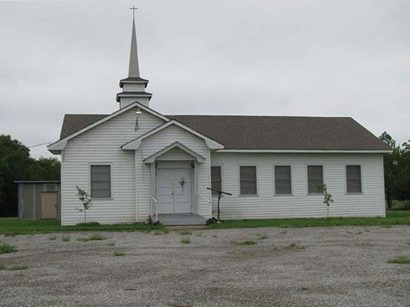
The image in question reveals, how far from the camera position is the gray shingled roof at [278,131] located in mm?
26969

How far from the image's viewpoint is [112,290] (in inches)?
333

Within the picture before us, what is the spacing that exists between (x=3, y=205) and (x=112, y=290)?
55371 mm

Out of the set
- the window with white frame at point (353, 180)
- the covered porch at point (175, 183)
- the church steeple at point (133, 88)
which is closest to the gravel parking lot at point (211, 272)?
the covered porch at point (175, 183)

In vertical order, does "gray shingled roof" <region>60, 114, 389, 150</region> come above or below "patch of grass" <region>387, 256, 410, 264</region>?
above

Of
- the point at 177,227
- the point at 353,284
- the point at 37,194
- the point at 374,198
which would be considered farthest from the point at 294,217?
the point at 353,284

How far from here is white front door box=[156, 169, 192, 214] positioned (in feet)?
80.7

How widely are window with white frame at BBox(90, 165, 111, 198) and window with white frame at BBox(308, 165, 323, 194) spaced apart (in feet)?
30.4

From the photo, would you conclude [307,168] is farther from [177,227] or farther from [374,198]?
[177,227]

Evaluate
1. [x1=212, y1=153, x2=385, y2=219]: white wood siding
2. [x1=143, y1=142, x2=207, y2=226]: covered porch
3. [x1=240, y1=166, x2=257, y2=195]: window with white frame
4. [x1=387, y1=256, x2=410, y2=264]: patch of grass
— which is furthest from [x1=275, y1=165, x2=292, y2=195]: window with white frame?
[x1=387, y1=256, x2=410, y2=264]: patch of grass

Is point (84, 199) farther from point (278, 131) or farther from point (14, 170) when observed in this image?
point (14, 170)

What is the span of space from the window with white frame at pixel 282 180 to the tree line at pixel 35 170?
1706 centimetres

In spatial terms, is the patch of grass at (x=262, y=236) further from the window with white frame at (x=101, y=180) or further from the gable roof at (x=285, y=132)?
the gable roof at (x=285, y=132)

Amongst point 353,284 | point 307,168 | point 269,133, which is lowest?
point 353,284

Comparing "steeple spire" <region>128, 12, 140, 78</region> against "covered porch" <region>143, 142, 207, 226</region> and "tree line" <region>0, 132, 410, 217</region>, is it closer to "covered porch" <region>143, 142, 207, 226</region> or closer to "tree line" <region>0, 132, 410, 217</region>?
"covered porch" <region>143, 142, 207, 226</region>
